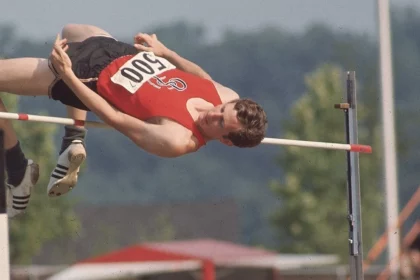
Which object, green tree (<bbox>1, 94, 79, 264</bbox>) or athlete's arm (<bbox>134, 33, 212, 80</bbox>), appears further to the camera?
green tree (<bbox>1, 94, 79, 264</bbox>)

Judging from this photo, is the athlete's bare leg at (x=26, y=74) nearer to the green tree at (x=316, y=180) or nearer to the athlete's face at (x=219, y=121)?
the athlete's face at (x=219, y=121)

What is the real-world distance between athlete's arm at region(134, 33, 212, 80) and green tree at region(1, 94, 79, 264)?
78.6ft

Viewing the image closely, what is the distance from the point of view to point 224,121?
241 inches

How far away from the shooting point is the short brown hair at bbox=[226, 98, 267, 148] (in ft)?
20.0

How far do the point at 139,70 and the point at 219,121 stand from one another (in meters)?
0.45

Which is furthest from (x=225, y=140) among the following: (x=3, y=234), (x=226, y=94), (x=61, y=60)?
(x=3, y=234)

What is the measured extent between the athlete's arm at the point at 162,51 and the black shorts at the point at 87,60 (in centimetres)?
9

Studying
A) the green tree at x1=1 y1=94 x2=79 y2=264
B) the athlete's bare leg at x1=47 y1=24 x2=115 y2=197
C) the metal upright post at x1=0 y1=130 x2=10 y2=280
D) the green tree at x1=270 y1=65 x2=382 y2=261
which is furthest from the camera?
the green tree at x1=270 y1=65 x2=382 y2=261

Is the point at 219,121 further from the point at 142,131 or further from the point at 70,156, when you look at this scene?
the point at 70,156

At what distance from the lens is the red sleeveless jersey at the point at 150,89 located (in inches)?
241

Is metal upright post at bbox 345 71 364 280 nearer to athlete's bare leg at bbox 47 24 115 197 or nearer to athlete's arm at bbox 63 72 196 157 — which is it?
athlete's arm at bbox 63 72 196 157

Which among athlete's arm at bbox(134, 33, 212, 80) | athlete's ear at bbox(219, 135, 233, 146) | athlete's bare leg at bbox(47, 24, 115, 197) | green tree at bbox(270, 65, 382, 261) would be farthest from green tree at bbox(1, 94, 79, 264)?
athlete's ear at bbox(219, 135, 233, 146)

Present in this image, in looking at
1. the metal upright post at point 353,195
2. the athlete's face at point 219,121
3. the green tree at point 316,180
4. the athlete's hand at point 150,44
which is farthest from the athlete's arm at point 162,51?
the green tree at point 316,180

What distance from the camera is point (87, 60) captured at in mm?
6281
